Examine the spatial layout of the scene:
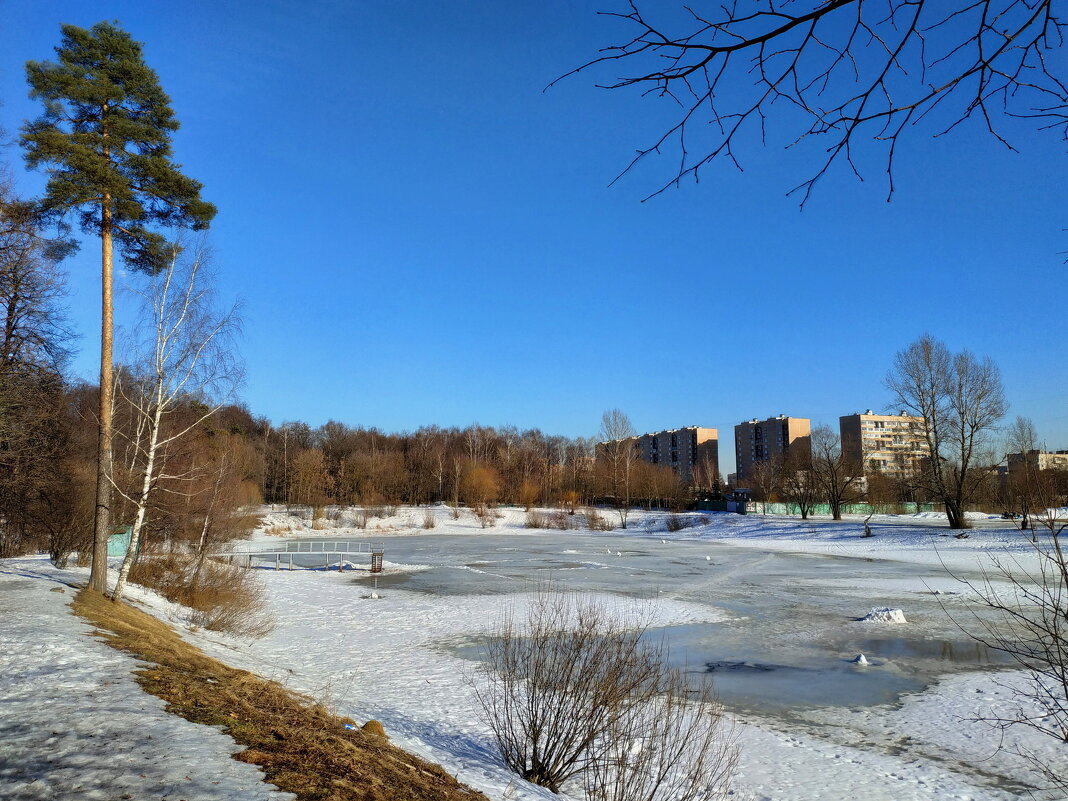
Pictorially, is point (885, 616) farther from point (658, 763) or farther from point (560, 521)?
point (560, 521)

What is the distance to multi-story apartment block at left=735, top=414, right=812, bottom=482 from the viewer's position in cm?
12356

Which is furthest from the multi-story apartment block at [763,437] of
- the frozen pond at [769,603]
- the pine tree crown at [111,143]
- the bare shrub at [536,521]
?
the pine tree crown at [111,143]

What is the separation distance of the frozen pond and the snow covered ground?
0.08 m

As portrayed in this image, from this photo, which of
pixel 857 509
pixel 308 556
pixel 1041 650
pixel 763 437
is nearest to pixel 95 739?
pixel 1041 650

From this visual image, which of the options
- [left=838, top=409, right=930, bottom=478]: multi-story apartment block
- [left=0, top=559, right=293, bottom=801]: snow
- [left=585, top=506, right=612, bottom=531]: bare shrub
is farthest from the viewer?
[left=585, top=506, right=612, bottom=531]: bare shrub

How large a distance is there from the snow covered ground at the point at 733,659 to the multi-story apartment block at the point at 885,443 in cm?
1896

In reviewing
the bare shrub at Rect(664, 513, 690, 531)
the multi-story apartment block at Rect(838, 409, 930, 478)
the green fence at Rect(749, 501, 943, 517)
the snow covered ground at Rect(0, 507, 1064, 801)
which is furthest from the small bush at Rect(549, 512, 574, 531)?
the snow covered ground at Rect(0, 507, 1064, 801)

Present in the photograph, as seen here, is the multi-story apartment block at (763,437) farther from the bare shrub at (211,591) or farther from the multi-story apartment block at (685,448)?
the bare shrub at (211,591)

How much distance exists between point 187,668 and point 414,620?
9592 mm

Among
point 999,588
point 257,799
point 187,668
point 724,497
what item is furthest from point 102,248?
point 724,497

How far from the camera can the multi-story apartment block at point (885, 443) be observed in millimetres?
51219

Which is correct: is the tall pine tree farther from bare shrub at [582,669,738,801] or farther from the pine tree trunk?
bare shrub at [582,669,738,801]

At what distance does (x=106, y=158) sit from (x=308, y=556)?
28.4m

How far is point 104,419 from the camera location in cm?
1360
